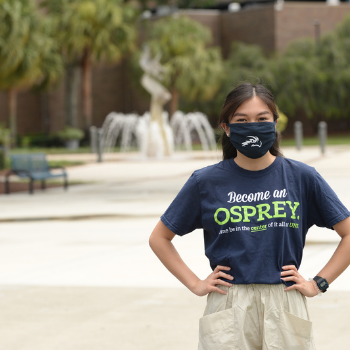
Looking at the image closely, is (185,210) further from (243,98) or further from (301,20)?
(301,20)

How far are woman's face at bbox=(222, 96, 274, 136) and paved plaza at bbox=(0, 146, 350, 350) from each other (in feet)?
0.89

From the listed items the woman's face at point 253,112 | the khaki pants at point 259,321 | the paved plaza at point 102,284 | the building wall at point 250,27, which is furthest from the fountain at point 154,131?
the khaki pants at point 259,321

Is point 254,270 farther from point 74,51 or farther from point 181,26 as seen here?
point 181,26

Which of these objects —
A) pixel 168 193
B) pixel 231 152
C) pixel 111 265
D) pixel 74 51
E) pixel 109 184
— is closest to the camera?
pixel 231 152

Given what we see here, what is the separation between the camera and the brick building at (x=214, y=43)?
51.0m

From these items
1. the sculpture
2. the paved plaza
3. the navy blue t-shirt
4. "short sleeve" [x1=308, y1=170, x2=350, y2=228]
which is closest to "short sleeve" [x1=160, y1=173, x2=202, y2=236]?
the navy blue t-shirt

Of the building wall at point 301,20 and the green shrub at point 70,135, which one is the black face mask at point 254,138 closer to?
the green shrub at point 70,135

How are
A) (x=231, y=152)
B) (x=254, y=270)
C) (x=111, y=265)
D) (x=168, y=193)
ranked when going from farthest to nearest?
(x=168, y=193) → (x=111, y=265) → (x=231, y=152) → (x=254, y=270)

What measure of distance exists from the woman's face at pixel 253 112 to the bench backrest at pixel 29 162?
14.9 metres

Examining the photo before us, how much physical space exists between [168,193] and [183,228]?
42.5ft

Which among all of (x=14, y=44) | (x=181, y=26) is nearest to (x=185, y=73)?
(x=181, y=26)

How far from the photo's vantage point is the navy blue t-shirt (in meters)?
2.95

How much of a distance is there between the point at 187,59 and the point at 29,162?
2802cm

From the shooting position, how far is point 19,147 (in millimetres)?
44562
